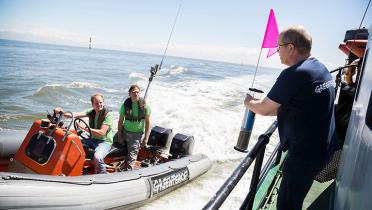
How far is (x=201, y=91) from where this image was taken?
64.9 feet

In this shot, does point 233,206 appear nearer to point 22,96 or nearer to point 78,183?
point 78,183

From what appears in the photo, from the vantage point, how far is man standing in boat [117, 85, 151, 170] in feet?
20.4

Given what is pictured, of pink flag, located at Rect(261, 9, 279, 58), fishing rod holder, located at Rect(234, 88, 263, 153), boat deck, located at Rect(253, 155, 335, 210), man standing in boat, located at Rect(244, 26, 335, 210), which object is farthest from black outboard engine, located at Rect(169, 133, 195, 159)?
man standing in boat, located at Rect(244, 26, 335, 210)

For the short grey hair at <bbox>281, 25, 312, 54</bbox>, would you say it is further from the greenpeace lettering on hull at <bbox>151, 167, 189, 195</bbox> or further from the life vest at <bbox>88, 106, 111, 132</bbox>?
the greenpeace lettering on hull at <bbox>151, 167, 189, 195</bbox>

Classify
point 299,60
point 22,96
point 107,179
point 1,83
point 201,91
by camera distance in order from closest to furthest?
point 299,60 → point 107,179 → point 22,96 → point 1,83 → point 201,91

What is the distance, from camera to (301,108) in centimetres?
199

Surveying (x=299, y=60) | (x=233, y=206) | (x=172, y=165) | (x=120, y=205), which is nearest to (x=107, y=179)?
(x=120, y=205)

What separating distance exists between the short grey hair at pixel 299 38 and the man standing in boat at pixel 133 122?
4240mm

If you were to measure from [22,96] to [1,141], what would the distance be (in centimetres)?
1080

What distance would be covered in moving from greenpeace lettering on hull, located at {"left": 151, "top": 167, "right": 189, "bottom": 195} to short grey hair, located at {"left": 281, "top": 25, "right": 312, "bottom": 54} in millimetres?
4722

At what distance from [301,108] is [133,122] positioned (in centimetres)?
460

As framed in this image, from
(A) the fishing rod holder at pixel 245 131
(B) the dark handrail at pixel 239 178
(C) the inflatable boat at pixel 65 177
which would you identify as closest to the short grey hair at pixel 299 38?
(B) the dark handrail at pixel 239 178

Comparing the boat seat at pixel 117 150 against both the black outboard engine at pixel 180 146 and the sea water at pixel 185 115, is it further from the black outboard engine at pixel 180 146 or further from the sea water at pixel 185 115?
the black outboard engine at pixel 180 146

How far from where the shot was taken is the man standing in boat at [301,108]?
6.43ft
